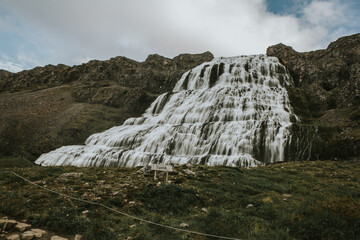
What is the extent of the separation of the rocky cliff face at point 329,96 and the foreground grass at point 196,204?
7151mm

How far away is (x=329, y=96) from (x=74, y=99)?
46.0 metres

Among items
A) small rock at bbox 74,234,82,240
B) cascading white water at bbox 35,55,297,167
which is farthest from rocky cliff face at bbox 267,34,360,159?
small rock at bbox 74,234,82,240

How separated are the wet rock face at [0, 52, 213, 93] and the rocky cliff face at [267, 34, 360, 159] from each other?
24020 millimetres

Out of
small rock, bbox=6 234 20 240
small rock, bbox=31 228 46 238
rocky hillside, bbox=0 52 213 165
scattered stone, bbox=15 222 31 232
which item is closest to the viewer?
small rock, bbox=6 234 20 240

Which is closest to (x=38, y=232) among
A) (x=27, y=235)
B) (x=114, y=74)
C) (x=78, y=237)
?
(x=27, y=235)

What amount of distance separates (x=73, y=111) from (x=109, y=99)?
8090mm

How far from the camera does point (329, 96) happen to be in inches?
1304

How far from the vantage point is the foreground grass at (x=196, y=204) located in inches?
274

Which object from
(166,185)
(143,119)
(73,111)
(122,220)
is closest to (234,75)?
(143,119)

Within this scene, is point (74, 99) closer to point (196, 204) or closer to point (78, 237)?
point (196, 204)

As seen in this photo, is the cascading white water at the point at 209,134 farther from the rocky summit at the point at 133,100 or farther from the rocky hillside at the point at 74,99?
the rocky hillside at the point at 74,99

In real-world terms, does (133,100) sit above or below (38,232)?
above

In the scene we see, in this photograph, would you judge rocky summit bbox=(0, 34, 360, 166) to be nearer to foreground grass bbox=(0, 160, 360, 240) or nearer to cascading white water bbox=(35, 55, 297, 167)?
cascading white water bbox=(35, 55, 297, 167)

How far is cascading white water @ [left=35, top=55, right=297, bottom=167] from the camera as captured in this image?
72.8 ft
